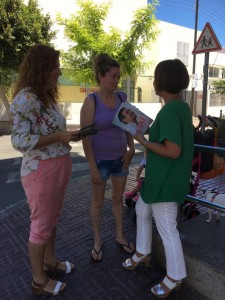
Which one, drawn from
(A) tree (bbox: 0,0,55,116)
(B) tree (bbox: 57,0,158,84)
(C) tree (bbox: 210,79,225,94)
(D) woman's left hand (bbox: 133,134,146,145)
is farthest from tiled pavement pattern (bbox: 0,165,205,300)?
(C) tree (bbox: 210,79,225,94)

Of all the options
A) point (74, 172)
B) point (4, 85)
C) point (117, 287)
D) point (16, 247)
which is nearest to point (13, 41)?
point (4, 85)

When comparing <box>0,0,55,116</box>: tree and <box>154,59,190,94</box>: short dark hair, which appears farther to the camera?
<box>0,0,55,116</box>: tree

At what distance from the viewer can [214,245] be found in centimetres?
269

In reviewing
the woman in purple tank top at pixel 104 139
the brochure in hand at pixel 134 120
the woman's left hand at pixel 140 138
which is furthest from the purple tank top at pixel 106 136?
the woman's left hand at pixel 140 138

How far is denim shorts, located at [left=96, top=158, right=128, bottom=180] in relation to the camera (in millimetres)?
2859

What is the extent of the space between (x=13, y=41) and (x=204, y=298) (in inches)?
486

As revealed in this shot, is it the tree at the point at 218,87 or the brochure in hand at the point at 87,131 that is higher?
the tree at the point at 218,87

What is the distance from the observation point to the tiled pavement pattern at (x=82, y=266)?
2539 millimetres

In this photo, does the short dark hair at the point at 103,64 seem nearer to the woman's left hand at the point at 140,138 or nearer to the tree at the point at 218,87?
the woman's left hand at the point at 140,138

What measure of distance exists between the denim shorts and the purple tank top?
1.6 inches

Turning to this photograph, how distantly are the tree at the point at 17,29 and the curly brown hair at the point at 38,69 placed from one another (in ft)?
36.3

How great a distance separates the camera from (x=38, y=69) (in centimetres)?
221

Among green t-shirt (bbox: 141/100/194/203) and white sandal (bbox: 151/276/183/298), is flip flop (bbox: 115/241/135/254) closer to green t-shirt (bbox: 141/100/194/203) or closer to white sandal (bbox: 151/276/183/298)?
white sandal (bbox: 151/276/183/298)

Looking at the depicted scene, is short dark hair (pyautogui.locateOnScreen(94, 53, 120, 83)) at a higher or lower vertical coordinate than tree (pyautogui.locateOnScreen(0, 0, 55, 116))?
lower
